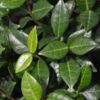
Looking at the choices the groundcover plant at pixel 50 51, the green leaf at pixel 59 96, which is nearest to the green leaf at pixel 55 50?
the groundcover plant at pixel 50 51

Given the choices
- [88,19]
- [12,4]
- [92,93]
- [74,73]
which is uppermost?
[12,4]

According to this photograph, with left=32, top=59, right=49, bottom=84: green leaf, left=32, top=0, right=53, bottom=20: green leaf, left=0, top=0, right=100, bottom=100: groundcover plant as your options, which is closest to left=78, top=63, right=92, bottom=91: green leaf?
left=0, top=0, right=100, bottom=100: groundcover plant

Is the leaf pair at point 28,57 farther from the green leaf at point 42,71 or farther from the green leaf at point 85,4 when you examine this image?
the green leaf at point 85,4

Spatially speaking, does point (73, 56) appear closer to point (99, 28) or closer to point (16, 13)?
point (99, 28)

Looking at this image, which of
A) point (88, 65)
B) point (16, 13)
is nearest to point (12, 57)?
point (16, 13)

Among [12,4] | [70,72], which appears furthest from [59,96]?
[12,4]

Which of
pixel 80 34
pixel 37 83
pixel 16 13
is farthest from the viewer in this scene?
pixel 16 13

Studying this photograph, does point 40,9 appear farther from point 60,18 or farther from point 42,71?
point 42,71
